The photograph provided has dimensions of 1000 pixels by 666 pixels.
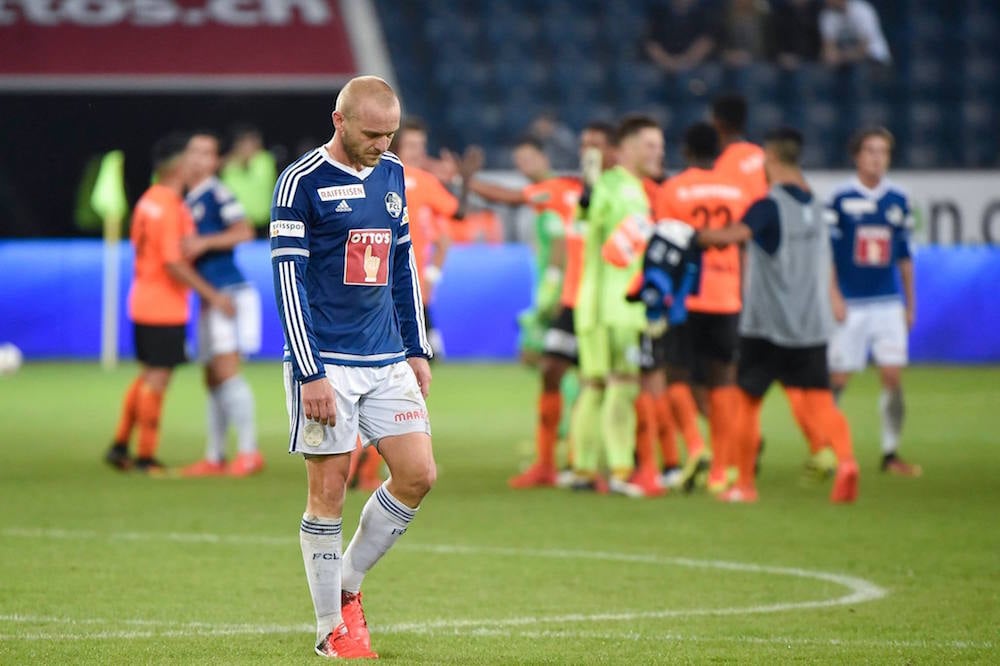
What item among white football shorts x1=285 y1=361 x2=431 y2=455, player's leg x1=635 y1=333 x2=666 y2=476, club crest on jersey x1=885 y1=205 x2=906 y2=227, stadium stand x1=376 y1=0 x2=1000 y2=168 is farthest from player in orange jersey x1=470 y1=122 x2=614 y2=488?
stadium stand x1=376 y1=0 x2=1000 y2=168

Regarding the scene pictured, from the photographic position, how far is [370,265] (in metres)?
6.01

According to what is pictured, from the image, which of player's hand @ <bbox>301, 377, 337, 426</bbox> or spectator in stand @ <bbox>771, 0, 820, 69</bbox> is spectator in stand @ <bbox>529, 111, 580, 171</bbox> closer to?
spectator in stand @ <bbox>771, 0, 820, 69</bbox>

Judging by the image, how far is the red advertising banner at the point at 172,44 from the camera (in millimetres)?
23766

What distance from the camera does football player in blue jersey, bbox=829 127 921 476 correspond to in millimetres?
12414

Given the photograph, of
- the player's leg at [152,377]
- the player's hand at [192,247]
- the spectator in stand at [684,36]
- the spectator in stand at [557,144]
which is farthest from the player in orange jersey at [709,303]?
the spectator in stand at [684,36]

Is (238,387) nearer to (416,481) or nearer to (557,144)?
(416,481)

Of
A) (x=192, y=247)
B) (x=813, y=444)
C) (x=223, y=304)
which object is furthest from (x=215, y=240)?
(x=813, y=444)

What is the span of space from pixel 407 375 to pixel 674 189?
4.98m


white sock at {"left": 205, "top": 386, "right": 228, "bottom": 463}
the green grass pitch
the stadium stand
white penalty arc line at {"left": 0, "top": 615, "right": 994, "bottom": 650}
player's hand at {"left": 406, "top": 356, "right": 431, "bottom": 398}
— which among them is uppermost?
the stadium stand

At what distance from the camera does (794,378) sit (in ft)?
34.0

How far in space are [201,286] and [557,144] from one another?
11.7 meters

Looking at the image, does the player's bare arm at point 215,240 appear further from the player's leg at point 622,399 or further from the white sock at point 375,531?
the white sock at point 375,531

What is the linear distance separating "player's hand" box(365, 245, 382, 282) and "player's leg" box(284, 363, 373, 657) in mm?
320

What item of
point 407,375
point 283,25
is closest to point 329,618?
point 407,375
